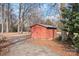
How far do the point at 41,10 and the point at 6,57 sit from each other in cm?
51

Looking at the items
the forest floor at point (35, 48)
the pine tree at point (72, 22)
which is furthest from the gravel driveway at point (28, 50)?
the pine tree at point (72, 22)

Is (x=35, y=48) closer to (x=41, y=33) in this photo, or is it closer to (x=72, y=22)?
(x=41, y=33)

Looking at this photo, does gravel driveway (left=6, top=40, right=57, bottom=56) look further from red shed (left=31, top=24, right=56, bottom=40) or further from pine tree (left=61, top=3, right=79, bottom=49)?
A: pine tree (left=61, top=3, right=79, bottom=49)

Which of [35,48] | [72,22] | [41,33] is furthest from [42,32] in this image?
[72,22]

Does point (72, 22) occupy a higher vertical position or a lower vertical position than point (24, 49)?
higher

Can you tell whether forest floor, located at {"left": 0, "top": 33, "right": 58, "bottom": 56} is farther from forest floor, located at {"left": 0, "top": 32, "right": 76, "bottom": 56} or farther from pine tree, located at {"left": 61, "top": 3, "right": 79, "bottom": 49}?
pine tree, located at {"left": 61, "top": 3, "right": 79, "bottom": 49}

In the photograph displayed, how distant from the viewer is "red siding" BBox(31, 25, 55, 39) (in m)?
2.38

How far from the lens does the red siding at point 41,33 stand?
7.82 feet

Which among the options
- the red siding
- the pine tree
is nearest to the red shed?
the red siding

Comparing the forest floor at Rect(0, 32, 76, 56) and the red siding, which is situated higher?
the red siding

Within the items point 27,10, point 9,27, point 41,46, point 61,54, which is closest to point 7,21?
point 9,27

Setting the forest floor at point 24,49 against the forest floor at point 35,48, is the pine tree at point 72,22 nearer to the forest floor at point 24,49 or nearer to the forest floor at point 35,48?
the forest floor at point 35,48

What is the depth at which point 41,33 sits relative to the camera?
240 centimetres

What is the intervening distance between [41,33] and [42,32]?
0.01 metres
